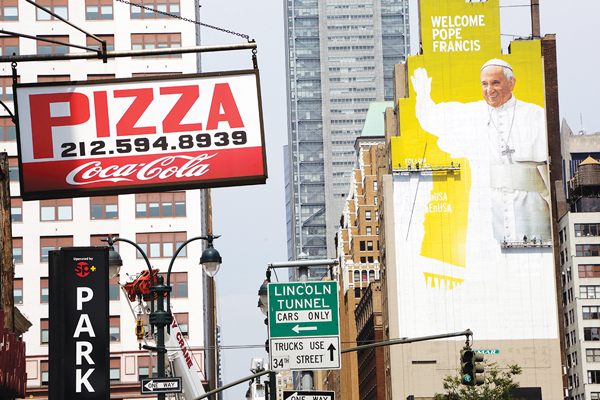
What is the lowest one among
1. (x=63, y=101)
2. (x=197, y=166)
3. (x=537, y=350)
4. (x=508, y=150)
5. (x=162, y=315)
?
(x=537, y=350)

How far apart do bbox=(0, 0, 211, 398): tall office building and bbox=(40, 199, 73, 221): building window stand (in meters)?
0.08

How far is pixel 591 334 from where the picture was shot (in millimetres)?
147000

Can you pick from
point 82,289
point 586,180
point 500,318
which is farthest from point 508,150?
point 82,289

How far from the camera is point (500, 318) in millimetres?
132750

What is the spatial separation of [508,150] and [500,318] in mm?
23662

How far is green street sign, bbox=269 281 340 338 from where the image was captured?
1816cm

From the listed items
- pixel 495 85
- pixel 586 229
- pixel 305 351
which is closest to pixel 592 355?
pixel 586 229

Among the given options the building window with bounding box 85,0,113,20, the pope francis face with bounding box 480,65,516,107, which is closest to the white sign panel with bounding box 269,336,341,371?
the building window with bounding box 85,0,113,20

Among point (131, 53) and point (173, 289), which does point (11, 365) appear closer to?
point (131, 53)

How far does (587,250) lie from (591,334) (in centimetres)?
1320

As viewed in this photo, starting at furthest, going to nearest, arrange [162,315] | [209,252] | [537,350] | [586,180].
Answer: [586,180], [537,350], [209,252], [162,315]

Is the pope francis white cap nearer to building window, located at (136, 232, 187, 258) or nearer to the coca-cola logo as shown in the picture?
building window, located at (136, 232, 187, 258)

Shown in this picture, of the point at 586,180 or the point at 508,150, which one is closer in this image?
the point at 508,150

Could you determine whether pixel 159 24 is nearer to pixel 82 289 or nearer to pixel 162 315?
pixel 162 315
